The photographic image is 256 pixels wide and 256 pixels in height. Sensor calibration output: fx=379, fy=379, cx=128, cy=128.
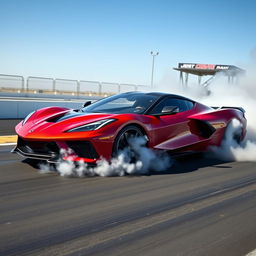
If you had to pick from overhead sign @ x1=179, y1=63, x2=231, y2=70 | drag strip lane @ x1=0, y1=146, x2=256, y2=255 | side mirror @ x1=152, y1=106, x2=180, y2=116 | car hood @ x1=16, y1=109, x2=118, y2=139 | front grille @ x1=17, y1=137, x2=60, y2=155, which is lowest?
drag strip lane @ x1=0, y1=146, x2=256, y2=255

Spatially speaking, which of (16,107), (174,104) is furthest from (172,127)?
(16,107)

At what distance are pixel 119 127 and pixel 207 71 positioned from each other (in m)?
17.7

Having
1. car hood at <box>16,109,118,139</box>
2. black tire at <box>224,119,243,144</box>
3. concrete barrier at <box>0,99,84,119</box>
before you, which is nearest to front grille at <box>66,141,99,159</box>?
car hood at <box>16,109,118,139</box>

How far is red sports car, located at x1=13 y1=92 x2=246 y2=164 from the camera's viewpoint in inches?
195

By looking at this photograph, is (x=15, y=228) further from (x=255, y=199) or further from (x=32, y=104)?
(x=32, y=104)

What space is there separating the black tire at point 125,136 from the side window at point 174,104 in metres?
0.58

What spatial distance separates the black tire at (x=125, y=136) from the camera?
17.2 ft

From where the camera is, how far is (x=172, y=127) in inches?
241

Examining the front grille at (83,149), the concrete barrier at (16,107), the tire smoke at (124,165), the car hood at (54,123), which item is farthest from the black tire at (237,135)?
the concrete barrier at (16,107)

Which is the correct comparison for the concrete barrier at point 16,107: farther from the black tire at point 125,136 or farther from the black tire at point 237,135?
the black tire at point 125,136

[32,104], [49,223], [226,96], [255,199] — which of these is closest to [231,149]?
[255,199]

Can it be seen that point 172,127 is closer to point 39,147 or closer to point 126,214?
point 39,147

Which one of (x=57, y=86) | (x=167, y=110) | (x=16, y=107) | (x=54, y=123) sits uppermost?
(x=167, y=110)

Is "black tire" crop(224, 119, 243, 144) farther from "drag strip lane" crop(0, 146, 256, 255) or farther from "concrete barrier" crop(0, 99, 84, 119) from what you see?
"concrete barrier" crop(0, 99, 84, 119)
